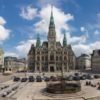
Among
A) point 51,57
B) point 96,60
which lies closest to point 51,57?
point 51,57

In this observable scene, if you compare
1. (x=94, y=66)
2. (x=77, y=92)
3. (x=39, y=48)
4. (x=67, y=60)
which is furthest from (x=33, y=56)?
(x=77, y=92)

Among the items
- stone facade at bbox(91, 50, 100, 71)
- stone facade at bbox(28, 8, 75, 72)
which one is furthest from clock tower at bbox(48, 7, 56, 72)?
stone facade at bbox(91, 50, 100, 71)

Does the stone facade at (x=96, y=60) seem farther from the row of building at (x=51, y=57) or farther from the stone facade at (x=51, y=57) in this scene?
the stone facade at (x=51, y=57)

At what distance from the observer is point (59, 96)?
46.0 meters

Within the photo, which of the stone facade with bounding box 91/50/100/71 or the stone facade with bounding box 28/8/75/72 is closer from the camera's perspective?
the stone facade with bounding box 28/8/75/72

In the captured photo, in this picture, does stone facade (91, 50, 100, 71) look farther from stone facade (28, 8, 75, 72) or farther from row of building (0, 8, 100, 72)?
stone facade (28, 8, 75, 72)

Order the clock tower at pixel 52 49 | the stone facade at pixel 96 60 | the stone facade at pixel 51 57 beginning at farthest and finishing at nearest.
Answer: the stone facade at pixel 96 60, the stone facade at pixel 51 57, the clock tower at pixel 52 49

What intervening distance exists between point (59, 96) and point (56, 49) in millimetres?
115520

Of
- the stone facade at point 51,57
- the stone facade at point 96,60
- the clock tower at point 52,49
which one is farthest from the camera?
the stone facade at point 96,60

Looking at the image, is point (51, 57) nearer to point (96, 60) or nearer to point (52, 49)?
point (52, 49)

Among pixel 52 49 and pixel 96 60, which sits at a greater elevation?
pixel 52 49

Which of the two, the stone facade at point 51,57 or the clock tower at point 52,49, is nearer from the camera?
the clock tower at point 52,49

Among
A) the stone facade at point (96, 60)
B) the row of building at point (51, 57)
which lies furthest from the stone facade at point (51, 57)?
the stone facade at point (96, 60)

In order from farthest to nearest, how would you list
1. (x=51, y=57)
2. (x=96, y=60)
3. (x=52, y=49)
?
(x=96, y=60), (x=52, y=49), (x=51, y=57)
